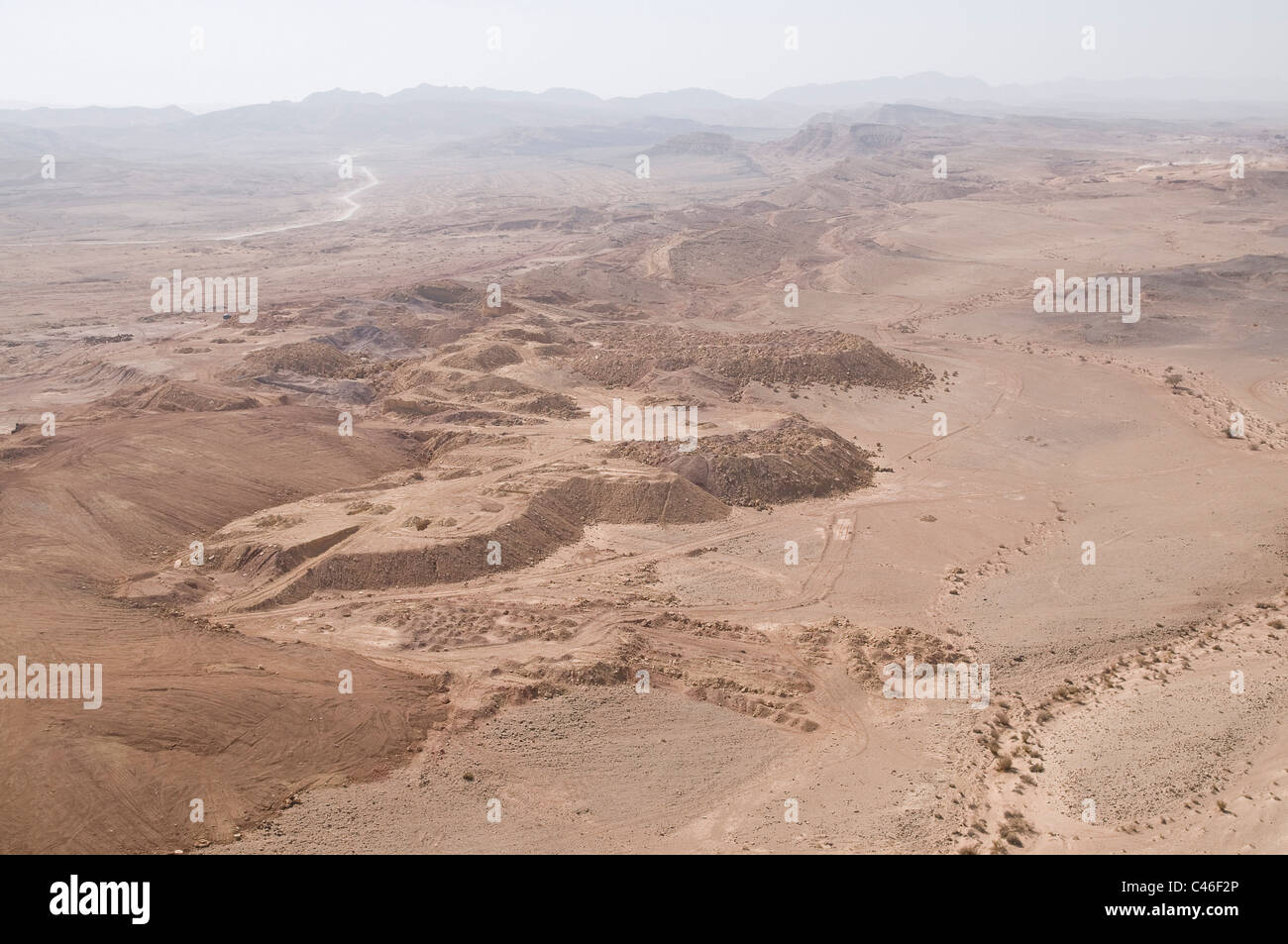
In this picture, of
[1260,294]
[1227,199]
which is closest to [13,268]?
[1260,294]

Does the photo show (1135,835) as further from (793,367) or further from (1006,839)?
(793,367)

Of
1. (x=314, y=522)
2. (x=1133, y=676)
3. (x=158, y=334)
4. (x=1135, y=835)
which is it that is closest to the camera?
(x=1135, y=835)

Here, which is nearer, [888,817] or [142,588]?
[888,817]

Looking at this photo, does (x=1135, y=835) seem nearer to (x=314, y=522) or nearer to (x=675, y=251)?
(x=314, y=522)

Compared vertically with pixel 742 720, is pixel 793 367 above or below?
above
